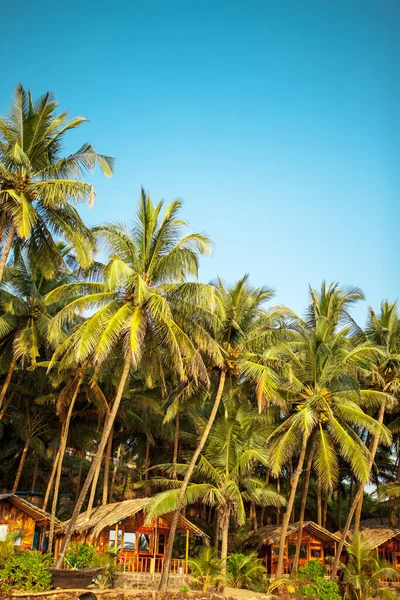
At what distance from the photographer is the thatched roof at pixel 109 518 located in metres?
21.9

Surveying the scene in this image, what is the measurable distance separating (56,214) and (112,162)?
2439 millimetres

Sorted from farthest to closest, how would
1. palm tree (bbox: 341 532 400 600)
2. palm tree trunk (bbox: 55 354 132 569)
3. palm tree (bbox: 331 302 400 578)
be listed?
1. palm tree (bbox: 331 302 400 578)
2. palm tree (bbox: 341 532 400 600)
3. palm tree trunk (bbox: 55 354 132 569)

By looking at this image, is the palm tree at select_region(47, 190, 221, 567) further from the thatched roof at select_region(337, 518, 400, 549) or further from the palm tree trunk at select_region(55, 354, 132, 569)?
the thatched roof at select_region(337, 518, 400, 549)

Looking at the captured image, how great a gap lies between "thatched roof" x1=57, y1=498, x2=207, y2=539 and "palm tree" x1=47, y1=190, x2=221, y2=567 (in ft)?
15.1

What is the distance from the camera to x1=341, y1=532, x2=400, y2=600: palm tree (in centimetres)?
2123

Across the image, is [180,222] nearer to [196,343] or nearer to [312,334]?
[196,343]

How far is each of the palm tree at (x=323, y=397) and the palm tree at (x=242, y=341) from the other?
110 cm

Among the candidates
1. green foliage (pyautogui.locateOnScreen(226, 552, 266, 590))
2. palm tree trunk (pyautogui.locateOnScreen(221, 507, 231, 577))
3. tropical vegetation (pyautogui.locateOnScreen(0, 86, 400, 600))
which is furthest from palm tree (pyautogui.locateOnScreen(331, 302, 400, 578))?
palm tree trunk (pyautogui.locateOnScreen(221, 507, 231, 577))

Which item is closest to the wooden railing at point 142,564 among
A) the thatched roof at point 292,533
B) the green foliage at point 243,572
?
the green foliage at point 243,572

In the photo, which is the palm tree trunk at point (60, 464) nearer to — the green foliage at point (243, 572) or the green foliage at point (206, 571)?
the green foliage at point (206, 571)

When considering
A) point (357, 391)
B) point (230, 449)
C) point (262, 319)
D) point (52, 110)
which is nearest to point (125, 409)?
point (230, 449)

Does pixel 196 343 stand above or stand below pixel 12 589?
above

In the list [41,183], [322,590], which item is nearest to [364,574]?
[322,590]

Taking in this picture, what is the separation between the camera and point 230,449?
2372cm
